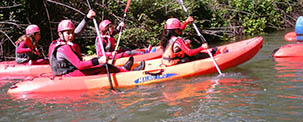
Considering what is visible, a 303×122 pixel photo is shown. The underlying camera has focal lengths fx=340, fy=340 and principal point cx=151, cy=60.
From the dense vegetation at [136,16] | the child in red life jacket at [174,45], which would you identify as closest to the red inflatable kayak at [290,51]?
the child in red life jacket at [174,45]

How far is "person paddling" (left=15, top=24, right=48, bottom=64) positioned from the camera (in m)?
8.23

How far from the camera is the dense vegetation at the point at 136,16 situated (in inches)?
411

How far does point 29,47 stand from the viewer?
8.55 meters

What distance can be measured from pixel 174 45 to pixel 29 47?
3989 mm

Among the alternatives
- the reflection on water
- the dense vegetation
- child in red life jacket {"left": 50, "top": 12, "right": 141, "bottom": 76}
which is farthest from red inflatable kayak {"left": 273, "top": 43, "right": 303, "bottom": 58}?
child in red life jacket {"left": 50, "top": 12, "right": 141, "bottom": 76}

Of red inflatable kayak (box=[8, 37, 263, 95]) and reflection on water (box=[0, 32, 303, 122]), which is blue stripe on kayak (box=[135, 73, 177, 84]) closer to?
red inflatable kayak (box=[8, 37, 263, 95])

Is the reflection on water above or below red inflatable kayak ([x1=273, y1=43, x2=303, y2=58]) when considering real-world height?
below

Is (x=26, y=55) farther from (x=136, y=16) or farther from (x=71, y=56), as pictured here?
(x=136, y=16)

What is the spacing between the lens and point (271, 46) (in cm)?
1079

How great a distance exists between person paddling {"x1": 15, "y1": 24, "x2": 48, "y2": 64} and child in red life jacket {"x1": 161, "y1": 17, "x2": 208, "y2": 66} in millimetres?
3394

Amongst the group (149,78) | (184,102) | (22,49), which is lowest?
(184,102)

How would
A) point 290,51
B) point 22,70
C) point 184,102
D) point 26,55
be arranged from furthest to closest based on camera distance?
1. point 26,55
2. point 22,70
3. point 290,51
4. point 184,102

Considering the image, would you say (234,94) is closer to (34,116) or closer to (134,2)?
(34,116)

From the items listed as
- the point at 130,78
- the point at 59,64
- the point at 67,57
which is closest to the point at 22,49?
the point at 59,64
